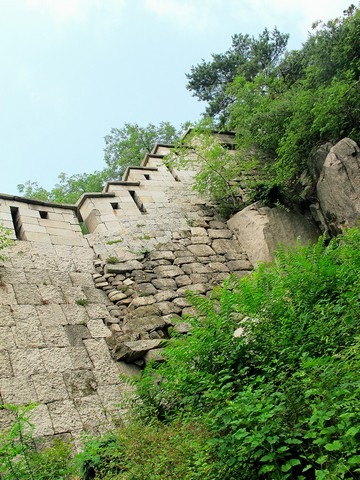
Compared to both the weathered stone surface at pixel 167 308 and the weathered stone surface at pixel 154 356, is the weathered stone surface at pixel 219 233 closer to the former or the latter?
the weathered stone surface at pixel 167 308

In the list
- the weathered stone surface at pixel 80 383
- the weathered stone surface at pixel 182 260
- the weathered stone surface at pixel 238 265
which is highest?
the weathered stone surface at pixel 182 260

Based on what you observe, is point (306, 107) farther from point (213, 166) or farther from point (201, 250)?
point (201, 250)

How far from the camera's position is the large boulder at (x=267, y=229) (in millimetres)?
7699

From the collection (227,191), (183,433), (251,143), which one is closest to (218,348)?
(183,433)

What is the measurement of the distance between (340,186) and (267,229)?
131cm

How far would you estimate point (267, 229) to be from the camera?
7812 mm

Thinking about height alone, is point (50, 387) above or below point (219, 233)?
below

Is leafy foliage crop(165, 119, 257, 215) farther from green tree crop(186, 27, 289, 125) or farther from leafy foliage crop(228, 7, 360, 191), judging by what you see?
green tree crop(186, 27, 289, 125)

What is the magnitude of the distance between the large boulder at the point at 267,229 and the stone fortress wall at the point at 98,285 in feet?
0.63

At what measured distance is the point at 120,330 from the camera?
19.1 feet

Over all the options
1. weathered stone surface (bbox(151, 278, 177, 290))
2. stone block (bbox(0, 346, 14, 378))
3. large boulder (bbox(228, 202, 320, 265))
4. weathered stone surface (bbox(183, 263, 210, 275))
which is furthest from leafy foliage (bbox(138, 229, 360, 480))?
large boulder (bbox(228, 202, 320, 265))

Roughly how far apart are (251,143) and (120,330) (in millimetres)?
5548

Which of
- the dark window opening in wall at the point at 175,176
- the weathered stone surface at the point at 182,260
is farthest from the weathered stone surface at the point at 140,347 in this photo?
the dark window opening in wall at the point at 175,176

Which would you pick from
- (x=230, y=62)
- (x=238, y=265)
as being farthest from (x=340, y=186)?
(x=230, y=62)
